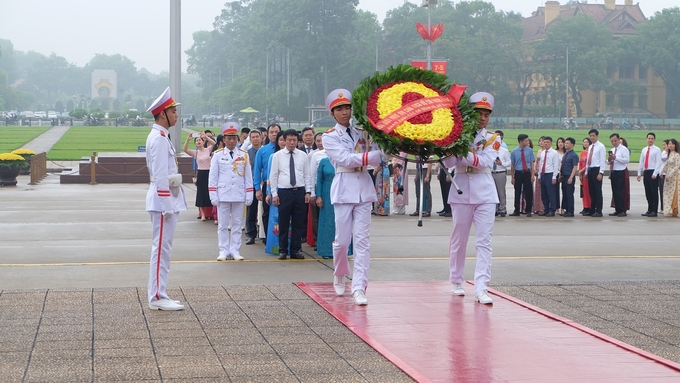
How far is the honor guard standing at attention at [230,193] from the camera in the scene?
11938mm

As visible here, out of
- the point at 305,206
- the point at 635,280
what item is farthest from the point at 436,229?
the point at 635,280

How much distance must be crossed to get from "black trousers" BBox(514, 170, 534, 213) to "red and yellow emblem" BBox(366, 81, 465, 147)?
35.4ft

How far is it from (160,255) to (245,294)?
1.07 metres

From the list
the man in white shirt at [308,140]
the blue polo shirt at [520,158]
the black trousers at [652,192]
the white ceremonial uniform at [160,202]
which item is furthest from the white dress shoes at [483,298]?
the black trousers at [652,192]

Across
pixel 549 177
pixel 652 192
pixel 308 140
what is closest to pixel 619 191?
pixel 652 192

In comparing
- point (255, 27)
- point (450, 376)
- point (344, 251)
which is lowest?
point (450, 376)

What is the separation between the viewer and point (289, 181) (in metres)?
11.8

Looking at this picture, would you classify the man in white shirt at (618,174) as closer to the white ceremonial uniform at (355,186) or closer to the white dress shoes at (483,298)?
the white dress shoes at (483,298)

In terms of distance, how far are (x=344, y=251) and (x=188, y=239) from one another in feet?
19.1

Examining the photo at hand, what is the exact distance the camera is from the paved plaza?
643cm

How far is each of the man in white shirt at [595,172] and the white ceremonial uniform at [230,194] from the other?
9.66 m

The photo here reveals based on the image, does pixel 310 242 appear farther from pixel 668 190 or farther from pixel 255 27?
pixel 255 27

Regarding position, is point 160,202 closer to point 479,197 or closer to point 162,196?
point 162,196

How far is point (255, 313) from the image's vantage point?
26.8 feet
